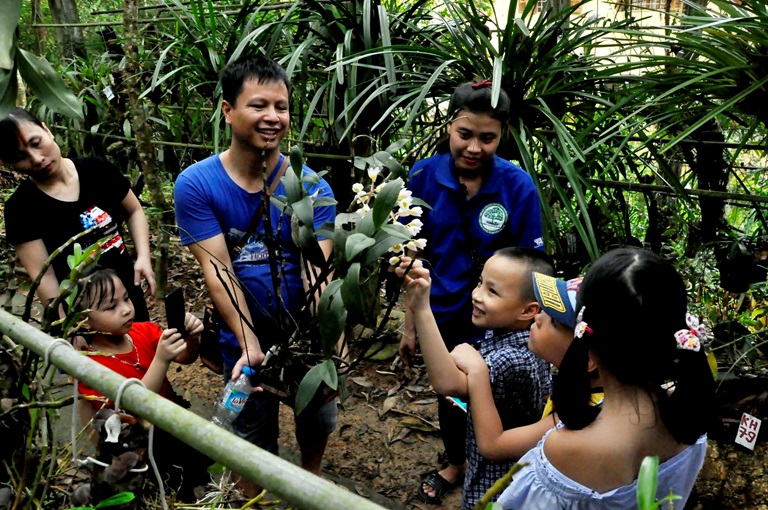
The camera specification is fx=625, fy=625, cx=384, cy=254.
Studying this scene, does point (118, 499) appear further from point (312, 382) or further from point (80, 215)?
point (80, 215)

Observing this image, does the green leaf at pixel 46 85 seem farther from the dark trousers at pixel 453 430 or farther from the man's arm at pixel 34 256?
the dark trousers at pixel 453 430

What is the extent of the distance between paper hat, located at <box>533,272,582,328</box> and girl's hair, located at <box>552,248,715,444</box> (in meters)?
0.22

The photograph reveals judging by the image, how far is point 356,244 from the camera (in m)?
1.15

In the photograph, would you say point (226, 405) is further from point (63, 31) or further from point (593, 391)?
point (63, 31)

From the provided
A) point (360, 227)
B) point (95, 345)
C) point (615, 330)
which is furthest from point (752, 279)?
point (95, 345)

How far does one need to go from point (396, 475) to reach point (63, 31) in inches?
193

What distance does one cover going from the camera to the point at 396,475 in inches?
94.6

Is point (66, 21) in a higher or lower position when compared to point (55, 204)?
higher

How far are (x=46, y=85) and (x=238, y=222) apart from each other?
0.87 meters

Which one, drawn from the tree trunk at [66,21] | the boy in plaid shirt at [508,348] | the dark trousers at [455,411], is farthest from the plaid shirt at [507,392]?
the tree trunk at [66,21]

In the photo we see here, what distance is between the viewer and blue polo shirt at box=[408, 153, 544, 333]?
6.35 feet

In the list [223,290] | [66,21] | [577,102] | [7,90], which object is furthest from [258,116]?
[66,21]

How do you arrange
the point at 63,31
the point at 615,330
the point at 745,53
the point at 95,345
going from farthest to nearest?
the point at 63,31, the point at 95,345, the point at 745,53, the point at 615,330

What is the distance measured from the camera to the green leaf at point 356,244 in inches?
44.8
